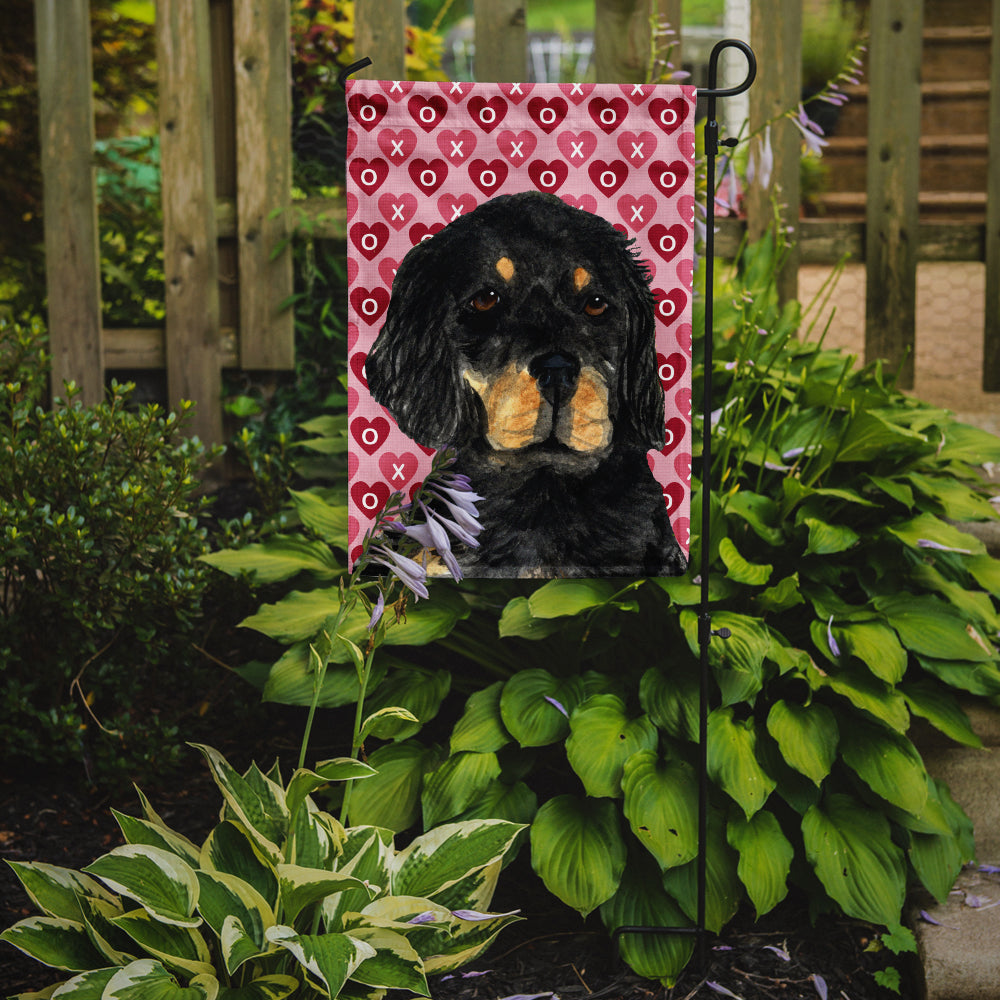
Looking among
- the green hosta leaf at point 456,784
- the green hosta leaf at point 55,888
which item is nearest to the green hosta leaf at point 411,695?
the green hosta leaf at point 456,784

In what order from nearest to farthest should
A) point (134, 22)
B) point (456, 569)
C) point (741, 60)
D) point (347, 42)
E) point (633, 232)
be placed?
point (456, 569), point (633, 232), point (347, 42), point (134, 22), point (741, 60)

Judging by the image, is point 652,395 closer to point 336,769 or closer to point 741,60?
point 336,769

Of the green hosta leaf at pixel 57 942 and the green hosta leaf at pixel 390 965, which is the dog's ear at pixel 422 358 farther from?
the green hosta leaf at pixel 57 942

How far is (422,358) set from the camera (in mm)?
1842

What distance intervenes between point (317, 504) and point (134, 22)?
282 centimetres

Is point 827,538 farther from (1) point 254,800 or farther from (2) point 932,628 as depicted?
(1) point 254,800

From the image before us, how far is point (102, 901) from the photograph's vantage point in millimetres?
1615

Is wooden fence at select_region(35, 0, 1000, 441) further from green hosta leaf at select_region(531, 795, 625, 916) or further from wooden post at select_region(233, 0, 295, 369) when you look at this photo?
green hosta leaf at select_region(531, 795, 625, 916)

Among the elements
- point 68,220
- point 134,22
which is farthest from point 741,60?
point 68,220

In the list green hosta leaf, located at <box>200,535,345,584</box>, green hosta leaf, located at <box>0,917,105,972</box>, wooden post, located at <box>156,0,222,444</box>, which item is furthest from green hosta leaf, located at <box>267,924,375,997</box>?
wooden post, located at <box>156,0,222,444</box>

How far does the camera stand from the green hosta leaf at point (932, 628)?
2096 millimetres

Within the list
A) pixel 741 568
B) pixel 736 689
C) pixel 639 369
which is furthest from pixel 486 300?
pixel 736 689

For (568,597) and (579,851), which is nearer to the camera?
(579,851)

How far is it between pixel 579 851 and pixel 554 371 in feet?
2.94
